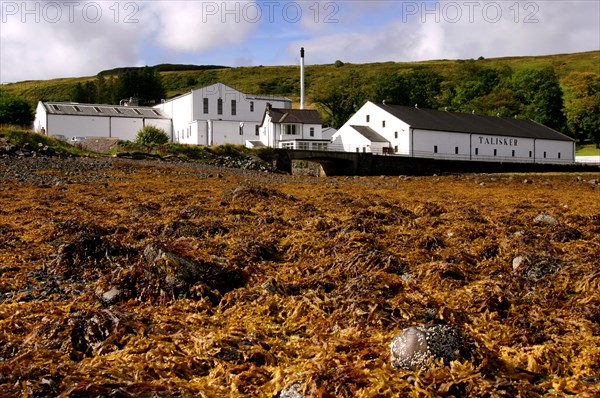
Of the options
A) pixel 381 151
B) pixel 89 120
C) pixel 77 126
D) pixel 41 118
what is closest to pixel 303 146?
pixel 381 151

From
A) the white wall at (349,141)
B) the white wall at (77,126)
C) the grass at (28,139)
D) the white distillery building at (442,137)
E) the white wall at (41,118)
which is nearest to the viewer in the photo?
the grass at (28,139)

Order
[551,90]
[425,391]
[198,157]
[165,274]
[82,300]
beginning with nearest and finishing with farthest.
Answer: [425,391]
[82,300]
[165,274]
[198,157]
[551,90]

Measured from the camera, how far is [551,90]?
299ft

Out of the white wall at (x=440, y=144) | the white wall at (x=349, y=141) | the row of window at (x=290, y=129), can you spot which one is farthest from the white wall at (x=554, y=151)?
the row of window at (x=290, y=129)

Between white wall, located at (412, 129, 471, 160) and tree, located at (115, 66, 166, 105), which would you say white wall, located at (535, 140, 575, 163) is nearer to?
white wall, located at (412, 129, 471, 160)

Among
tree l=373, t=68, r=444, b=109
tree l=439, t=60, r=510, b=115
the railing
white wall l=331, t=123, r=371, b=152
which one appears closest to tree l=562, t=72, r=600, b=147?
tree l=439, t=60, r=510, b=115

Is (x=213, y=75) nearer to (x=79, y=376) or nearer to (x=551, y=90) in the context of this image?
(x=551, y=90)

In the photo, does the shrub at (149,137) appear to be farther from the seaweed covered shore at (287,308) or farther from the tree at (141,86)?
the tree at (141,86)

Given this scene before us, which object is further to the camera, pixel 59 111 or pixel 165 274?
pixel 59 111

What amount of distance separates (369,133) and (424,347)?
59.3 metres

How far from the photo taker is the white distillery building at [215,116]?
5991cm

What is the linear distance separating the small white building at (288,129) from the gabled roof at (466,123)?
26.3 ft

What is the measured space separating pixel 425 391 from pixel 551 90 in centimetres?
9988

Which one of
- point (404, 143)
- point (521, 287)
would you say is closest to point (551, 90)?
point (404, 143)
